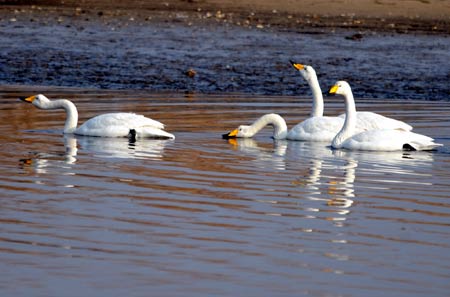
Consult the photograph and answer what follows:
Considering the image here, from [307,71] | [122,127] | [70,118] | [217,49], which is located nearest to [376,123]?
[307,71]

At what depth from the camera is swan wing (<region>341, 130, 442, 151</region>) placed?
13367 millimetres

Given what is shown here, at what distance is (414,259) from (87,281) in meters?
1.93

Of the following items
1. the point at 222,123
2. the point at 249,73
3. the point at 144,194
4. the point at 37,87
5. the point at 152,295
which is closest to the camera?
the point at 152,295

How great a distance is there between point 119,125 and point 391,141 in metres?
2.96

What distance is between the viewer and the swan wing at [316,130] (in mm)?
14398

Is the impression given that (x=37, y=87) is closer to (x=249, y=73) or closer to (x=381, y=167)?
(x=249, y=73)

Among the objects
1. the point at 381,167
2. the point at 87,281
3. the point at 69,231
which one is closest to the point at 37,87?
the point at 381,167

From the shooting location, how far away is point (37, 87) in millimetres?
21125

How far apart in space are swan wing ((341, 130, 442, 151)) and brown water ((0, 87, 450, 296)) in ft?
0.35

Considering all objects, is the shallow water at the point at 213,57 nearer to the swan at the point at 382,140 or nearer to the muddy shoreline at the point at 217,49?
the muddy shoreline at the point at 217,49

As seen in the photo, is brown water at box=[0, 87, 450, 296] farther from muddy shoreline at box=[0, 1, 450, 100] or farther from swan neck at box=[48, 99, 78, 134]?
muddy shoreline at box=[0, 1, 450, 100]

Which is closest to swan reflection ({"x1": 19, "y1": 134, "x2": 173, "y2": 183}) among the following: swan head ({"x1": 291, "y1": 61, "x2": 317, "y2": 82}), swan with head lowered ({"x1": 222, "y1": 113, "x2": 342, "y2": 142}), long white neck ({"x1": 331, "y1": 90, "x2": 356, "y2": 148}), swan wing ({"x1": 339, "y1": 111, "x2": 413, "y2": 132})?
swan with head lowered ({"x1": 222, "y1": 113, "x2": 342, "y2": 142})

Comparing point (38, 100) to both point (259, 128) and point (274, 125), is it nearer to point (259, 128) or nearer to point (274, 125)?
point (259, 128)

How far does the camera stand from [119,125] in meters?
14.4
